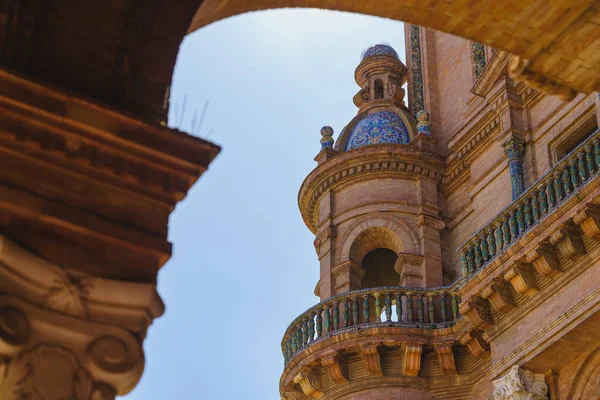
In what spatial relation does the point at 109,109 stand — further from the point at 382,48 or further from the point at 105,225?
the point at 382,48

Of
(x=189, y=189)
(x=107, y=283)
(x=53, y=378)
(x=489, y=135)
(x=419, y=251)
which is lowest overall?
(x=53, y=378)

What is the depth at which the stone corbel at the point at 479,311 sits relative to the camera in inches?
728

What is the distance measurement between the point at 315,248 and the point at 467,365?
429 cm

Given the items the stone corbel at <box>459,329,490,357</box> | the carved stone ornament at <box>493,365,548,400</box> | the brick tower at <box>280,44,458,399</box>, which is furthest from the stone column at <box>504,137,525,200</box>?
the carved stone ornament at <box>493,365,548,400</box>

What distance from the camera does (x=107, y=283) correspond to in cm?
803

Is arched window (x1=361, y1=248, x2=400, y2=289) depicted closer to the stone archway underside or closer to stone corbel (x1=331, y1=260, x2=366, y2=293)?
stone corbel (x1=331, y1=260, x2=366, y2=293)

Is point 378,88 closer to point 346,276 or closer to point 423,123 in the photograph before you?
point 423,123

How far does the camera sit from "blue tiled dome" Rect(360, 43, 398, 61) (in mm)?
24906

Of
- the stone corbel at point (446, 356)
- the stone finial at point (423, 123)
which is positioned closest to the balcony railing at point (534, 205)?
the stone corbel at point (446, 356)

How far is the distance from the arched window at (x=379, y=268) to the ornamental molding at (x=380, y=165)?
1515mm

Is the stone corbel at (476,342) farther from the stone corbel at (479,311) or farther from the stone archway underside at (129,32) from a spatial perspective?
the stone archway underside at (129,32)

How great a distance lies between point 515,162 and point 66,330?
44.9 ft

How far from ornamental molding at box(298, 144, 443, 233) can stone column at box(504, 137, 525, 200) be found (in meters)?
1.96

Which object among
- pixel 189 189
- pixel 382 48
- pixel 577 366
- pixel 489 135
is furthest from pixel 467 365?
pixel 189 189
